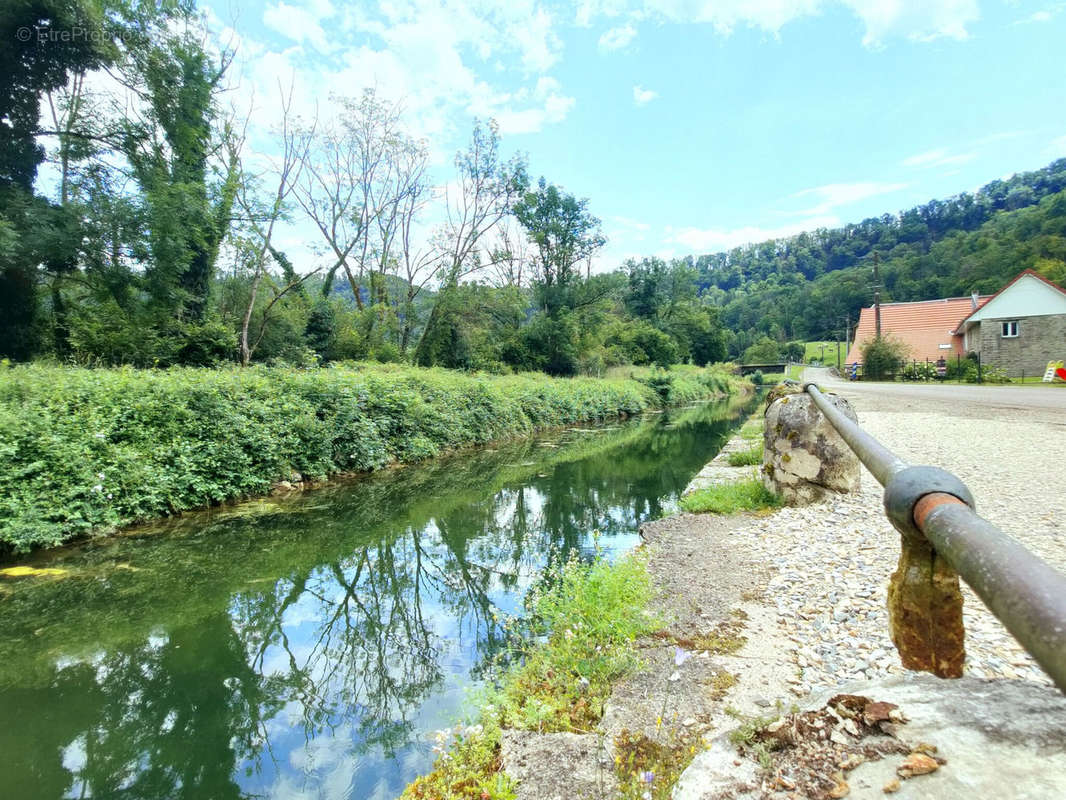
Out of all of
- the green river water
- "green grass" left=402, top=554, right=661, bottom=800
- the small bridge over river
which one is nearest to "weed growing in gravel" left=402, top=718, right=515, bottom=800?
"green grass" left=402, top=554, right=661, bottom=800

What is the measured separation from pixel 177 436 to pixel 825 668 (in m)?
9.71

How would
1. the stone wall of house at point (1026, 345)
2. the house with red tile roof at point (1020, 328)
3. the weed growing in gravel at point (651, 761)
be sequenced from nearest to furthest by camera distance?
the weed growing in gravel at point (651, 761) < the stone wall of house at point (1026, 345) < the house with red tile roof at point (1020, 328)

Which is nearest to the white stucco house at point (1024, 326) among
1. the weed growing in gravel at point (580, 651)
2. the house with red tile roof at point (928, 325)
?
Result: the house with red tile roof at point (928, 325)

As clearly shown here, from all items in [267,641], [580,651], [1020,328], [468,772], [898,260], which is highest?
[898,260]

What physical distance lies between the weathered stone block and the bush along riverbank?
9203mm

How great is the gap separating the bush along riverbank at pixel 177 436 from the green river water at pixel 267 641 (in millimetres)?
517

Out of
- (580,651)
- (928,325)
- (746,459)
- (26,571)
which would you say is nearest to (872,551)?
(580,651)

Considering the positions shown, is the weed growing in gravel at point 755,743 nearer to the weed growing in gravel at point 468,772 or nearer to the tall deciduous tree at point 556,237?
the weed growing in gravel at point 468,772

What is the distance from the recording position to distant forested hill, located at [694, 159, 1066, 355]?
5494 cm

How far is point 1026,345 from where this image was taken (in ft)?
107

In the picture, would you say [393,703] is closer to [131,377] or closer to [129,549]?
[129,549]

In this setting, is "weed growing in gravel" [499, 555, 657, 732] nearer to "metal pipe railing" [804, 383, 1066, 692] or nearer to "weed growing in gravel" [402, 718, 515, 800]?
"weed growing in gravel" [402, 718, 515, 800]

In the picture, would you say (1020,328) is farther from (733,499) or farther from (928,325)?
(733,499)

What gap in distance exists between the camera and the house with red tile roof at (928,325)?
41344 millimetres
